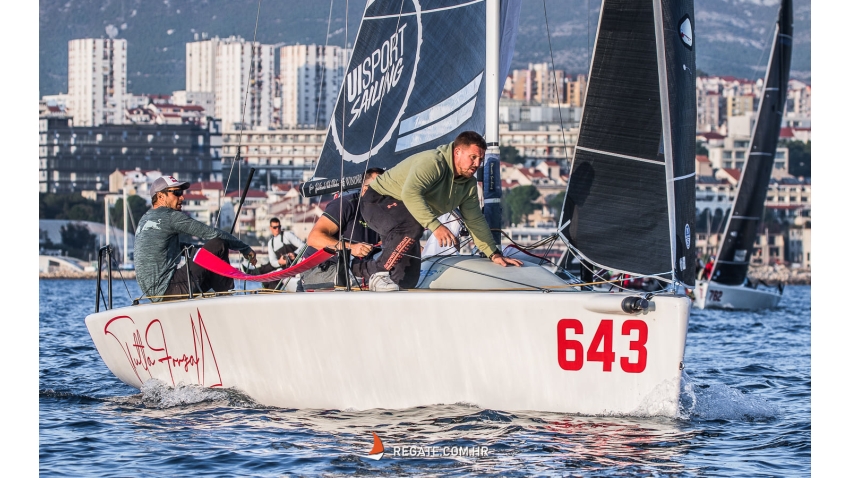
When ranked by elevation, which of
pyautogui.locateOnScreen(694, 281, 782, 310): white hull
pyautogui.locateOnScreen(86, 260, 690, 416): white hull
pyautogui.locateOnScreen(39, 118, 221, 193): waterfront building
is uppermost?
pyautogui.locateOnScreen(39, 118, 221, 193): waterfront building

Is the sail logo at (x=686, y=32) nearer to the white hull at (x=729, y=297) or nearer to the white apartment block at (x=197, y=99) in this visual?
the white hull at (x=729, y=297)

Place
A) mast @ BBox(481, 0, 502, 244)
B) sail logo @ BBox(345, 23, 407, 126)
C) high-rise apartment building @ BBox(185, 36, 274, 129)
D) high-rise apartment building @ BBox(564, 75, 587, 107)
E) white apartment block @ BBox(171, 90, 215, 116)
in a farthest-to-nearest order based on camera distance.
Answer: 1. high-rise apartment building @ BBox(564, 75, 587, 107)
2. white apartment block @ BBox(171, 90, 215, 116)
3. high-rise apartment building @ BBox(185, 36, 274, 129)
4. sail logo @ BBox(345, 23, 407, 126)
5. mast @ BBox(481, 0, 502, 244)

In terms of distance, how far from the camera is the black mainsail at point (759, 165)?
2219 cm

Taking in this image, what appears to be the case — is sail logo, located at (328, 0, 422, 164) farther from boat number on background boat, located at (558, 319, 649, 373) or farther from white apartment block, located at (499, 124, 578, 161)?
white apartment block, located at (499, 124, 578, 161)

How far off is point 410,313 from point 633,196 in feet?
4.28

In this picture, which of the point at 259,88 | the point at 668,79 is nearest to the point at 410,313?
the point at 668,79

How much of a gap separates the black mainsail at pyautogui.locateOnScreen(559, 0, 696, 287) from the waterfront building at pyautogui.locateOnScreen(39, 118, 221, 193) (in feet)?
359

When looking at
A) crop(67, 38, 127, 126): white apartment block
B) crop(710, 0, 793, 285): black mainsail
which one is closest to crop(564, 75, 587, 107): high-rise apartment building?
crop(67, 38, 127, 126): white apartment block

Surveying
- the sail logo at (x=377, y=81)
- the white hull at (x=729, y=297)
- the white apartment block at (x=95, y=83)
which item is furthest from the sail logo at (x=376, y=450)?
the white apartment block at (x=95, y=83)

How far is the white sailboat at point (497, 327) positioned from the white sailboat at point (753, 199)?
51.9ft

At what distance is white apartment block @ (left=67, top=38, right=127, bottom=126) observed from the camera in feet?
442

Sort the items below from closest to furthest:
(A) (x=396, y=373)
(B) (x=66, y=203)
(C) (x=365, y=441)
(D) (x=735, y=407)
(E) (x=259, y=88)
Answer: (C) (x=365, y=441) → (A) (x=396, y=373) → (D) (x=735, y=407) → (B) (x=66, y=203) → (E) (x=259, y=88)
